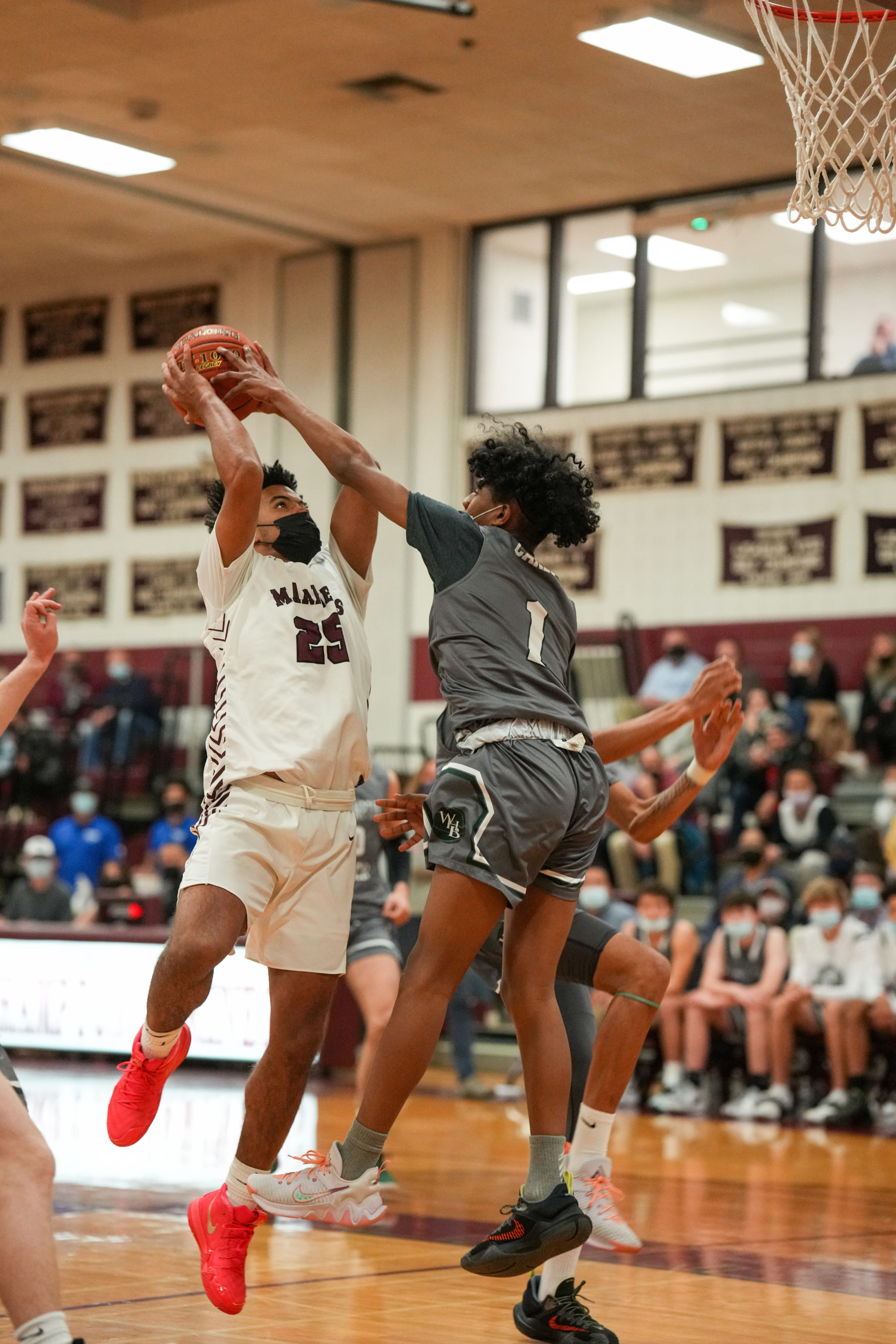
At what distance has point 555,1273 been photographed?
5094 millimetres

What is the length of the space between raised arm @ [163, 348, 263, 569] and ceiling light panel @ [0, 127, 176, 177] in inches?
480

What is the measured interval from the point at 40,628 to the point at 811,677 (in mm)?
11194

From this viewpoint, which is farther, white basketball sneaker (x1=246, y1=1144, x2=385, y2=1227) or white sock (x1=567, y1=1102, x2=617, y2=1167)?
white sock (x1=567, y1=1102, x2=617, y2=1167)

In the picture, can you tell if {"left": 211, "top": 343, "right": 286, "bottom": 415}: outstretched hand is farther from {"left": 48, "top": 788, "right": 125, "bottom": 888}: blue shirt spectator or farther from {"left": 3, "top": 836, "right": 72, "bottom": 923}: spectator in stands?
{"left": 48, "top": 788, "right": 125, "bottom": 888}: blue shirt spectator

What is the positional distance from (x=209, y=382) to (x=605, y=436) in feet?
43.4

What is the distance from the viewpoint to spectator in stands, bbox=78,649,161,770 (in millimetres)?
19344

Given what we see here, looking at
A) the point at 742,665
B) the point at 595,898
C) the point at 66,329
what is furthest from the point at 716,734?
the point at 66,329

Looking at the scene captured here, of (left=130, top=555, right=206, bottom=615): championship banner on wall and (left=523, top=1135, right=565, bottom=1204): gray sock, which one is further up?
(left=130, top=555, right=206, bottom=615): championship banner on wall

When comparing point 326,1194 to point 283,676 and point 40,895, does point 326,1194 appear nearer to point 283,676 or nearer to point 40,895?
point 283,676

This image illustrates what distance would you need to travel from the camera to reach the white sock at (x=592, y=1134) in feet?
17.8

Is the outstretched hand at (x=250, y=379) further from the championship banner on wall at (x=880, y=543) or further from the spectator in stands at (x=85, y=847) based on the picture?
the spectator in stands at (x=85, y=847)

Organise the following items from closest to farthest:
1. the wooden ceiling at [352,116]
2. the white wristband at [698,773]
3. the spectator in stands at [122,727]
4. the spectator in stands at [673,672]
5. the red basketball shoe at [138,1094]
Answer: the red basketball shoe at [138,1094] → the white wristband at [698,773] → the wooden ceiling at [352,116] → the spectator in stands at [673,672] → the spectator in stands at [122,727]

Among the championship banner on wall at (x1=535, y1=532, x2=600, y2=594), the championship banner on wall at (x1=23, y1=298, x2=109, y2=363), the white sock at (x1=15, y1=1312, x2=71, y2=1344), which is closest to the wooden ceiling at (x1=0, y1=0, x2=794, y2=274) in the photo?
the championship banner on wall at (x1=23, y1=298, x2=109, y2=363)

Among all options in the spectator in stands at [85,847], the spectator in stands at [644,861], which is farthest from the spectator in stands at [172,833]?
the spectator in stands at [644,861]
